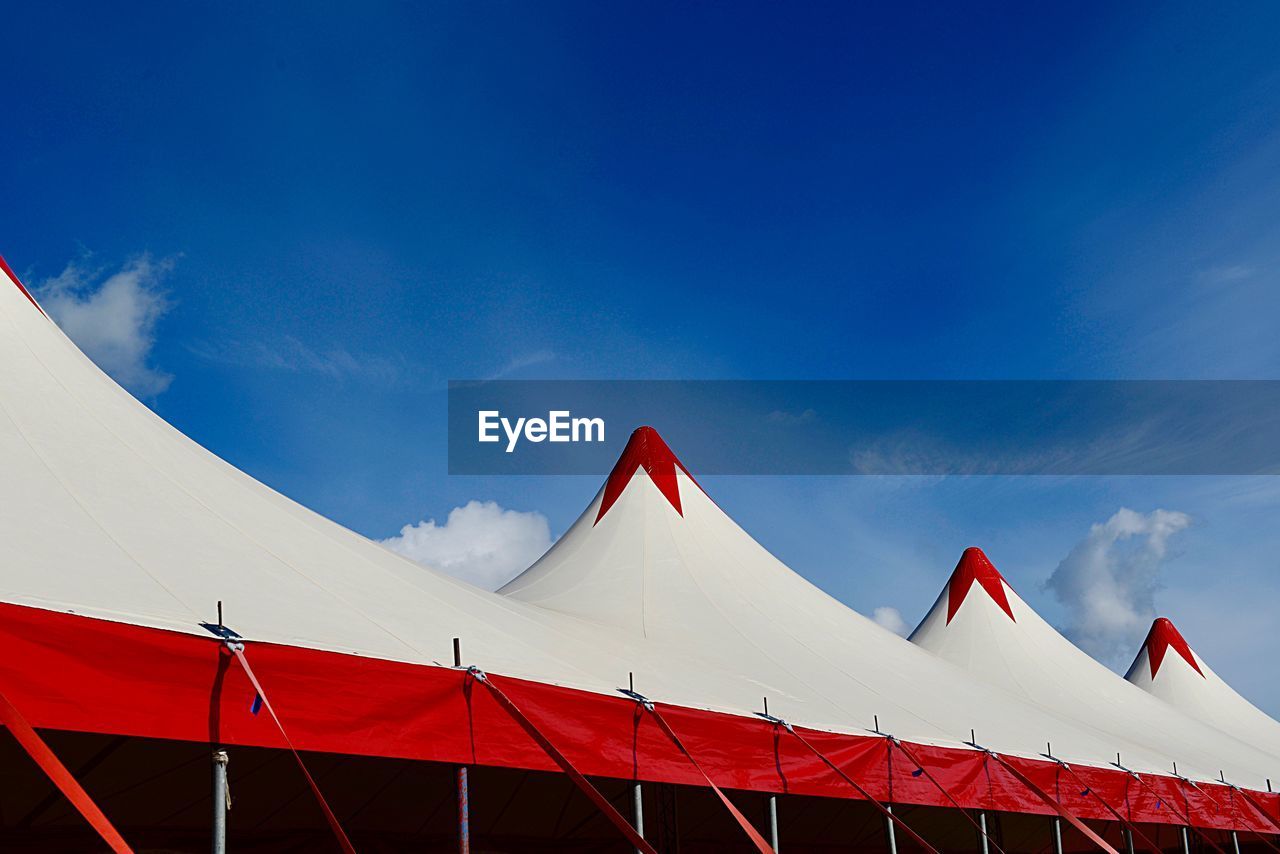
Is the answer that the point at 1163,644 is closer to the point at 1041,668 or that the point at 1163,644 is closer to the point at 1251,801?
the point at 1041,668

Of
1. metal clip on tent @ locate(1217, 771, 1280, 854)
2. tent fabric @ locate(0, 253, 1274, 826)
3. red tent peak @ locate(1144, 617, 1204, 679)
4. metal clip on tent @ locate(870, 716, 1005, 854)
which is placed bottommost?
metal clip on tent @ locate(1217, 771, 1280, 854)

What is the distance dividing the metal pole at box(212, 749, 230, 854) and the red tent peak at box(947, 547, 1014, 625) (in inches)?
677

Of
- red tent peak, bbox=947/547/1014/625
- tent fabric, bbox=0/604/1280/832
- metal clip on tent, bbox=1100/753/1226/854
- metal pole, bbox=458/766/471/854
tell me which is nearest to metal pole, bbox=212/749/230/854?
tent fabric, bbox=0/604/1280/832

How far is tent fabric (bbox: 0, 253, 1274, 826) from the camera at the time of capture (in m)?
4.16

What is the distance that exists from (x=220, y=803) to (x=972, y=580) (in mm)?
17617

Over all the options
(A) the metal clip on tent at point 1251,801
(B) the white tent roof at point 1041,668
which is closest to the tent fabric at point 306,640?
(A) the metal clip on tent at point 1251,801

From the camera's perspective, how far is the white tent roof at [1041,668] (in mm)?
14094

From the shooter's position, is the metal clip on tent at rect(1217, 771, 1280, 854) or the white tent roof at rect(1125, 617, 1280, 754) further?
the white tent roof at rect(1125, 617, 1280, 754)

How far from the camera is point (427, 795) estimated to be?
877 cm

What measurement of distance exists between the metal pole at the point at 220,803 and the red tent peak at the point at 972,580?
1719 cm

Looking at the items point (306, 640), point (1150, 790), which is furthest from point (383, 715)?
point (1150, 790)

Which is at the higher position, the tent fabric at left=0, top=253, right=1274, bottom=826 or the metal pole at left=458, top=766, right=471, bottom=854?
the tent fabric at left=0, top=253, right=1274, bottom=826

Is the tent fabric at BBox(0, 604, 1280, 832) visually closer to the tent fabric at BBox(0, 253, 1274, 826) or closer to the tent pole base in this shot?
the tent fabric at BBox(0, 253, 1274, 826)

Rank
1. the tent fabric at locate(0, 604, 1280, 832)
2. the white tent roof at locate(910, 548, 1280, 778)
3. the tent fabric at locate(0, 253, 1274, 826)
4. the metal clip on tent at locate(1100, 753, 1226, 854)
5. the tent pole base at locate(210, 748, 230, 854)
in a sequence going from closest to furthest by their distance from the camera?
1. the tent pole base at locate(210, 748, 230, 854)
2. the tent fabric at locate(0, 604, 1280, 832)
3. the tent fabric at locate(0, 253, 1274, 826)
4. the metal clip on tent at locate(1100, 753, 1226, 854)
5. the white tent roof at locate(910, 548, 1280, 778)
